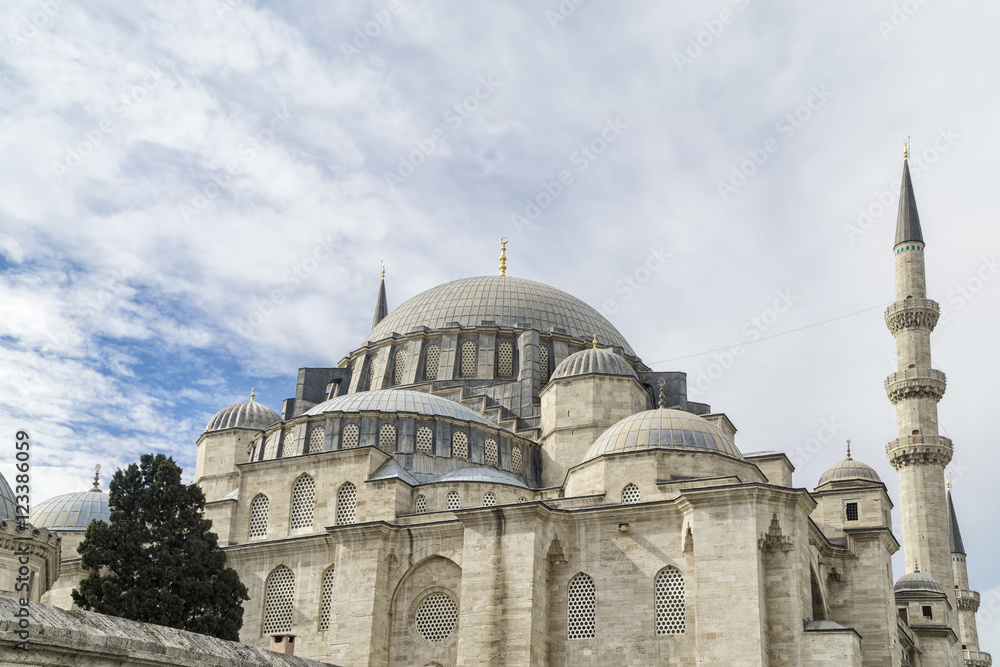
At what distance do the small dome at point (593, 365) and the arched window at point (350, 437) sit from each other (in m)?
5.67

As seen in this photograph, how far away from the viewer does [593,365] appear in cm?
2697

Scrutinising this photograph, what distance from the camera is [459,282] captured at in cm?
3488

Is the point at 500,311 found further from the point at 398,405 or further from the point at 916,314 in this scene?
the point at 916,314

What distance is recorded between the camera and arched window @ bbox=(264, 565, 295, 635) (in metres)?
22.4

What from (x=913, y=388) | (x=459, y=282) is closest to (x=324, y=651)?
(x=459, y=282)

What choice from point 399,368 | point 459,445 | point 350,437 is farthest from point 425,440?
point 399,368

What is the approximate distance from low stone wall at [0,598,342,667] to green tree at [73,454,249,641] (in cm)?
935

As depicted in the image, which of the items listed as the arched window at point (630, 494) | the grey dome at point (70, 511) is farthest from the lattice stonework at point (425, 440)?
the grey dome at point (70, 511)

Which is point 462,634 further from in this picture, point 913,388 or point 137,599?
point 913,388

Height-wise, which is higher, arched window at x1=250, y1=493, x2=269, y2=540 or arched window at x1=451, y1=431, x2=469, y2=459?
arched window at x1=451, y1=431, x2=469, y2=459

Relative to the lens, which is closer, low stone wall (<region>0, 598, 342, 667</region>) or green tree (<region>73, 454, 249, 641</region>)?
low stone wall (<region>0, 598, 342, 667</region>)

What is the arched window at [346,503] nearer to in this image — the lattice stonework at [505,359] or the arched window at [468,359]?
the arched window at [468,359]

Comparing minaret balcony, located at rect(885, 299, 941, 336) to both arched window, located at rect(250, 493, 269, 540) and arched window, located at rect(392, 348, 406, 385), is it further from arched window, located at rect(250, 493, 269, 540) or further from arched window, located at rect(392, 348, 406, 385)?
arched window, located at rect(250, 493, 269, 540)

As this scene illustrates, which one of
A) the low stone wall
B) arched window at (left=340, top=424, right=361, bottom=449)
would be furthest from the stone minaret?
the low stone wall
